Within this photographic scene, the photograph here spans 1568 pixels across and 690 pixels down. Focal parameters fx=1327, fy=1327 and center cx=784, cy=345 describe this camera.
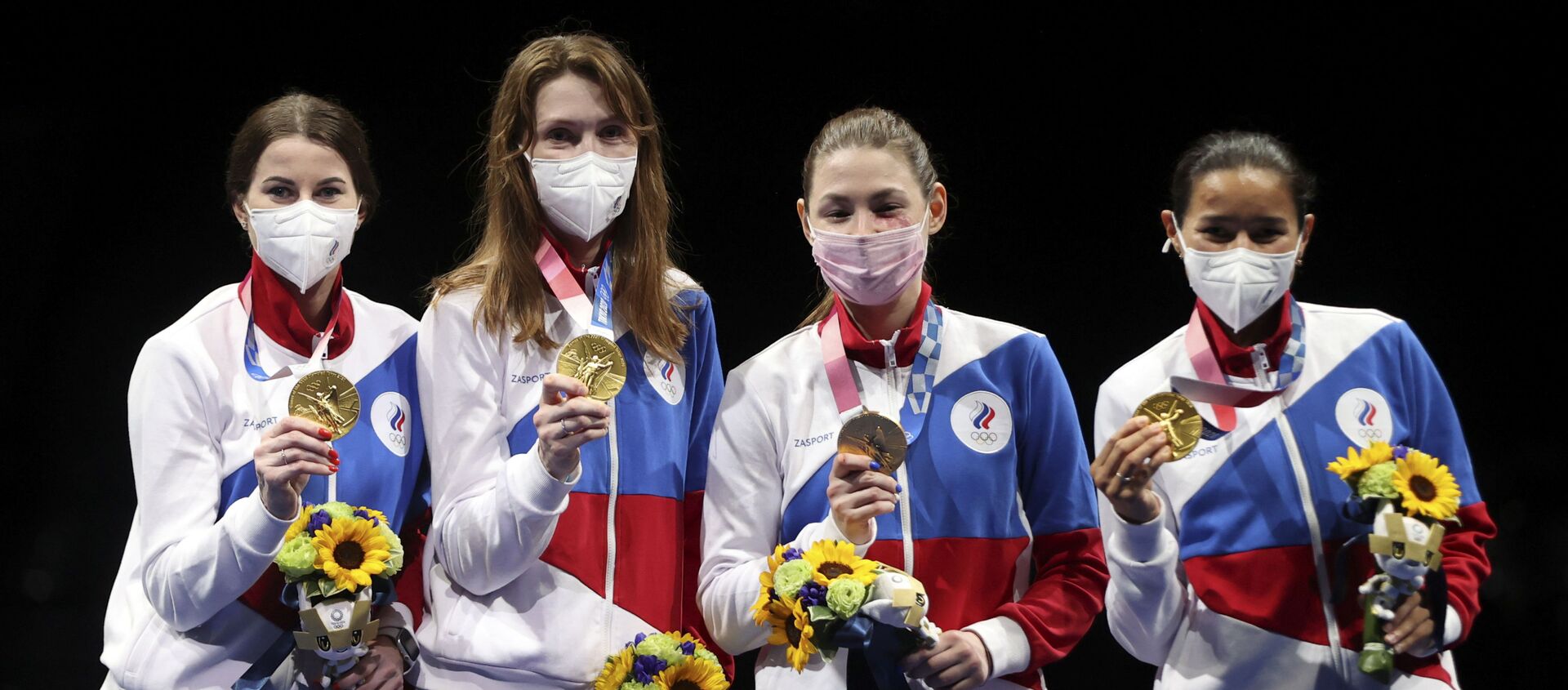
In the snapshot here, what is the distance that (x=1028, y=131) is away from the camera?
4602mm

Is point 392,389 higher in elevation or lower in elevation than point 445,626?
higher

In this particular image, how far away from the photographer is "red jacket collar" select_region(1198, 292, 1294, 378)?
326 cm

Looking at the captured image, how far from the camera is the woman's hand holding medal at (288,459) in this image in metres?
2.96

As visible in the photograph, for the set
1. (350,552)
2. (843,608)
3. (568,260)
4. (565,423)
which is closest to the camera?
(843,608)

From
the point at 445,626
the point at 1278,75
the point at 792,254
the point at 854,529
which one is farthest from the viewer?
the point at 792,254

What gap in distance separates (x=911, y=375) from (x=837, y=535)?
19.0 inches

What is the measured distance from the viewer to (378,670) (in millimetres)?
3152

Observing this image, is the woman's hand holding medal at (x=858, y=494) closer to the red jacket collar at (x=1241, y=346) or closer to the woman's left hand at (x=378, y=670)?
the red jacket collar at (x=1241, y=346)

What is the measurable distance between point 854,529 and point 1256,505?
1.00 metres

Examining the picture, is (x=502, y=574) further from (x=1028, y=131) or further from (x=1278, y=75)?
(x=1278, y=75)

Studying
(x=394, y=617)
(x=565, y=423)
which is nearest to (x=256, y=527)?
(x=394, y=617)

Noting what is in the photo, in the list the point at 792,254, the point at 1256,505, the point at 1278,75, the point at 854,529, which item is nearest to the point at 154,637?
the point at 854,529

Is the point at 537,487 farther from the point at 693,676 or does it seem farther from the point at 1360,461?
the point at 1360,461

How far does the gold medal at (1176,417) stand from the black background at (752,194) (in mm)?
1564
